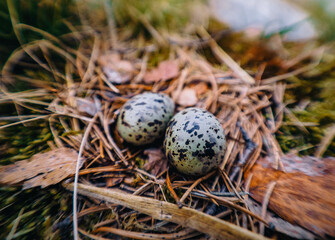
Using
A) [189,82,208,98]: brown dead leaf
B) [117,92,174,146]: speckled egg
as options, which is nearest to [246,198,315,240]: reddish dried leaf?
[117,92,174,146]: speckled egg

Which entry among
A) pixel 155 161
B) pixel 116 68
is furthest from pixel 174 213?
pixel 116 68

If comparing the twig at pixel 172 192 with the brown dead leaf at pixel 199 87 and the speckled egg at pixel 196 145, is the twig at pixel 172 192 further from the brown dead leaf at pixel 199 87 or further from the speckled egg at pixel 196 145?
the brown dead leaf at pixel 199 87

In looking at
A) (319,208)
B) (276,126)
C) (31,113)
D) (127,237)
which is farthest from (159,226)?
(31,113)

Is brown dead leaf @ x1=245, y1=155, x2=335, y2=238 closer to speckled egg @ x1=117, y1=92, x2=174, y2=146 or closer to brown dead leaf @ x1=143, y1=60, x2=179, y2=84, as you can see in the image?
speckled egg @ x1=117, y1=92, x2=174, y2=146

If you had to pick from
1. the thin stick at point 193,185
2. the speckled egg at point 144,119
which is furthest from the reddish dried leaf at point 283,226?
the speckled egg at point 144,119

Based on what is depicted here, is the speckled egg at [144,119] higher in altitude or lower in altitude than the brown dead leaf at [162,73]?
lower

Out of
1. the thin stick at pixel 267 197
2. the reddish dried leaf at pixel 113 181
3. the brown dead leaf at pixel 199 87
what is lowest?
the reddish dried leaf at pixel 113 181

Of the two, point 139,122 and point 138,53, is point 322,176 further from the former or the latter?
point 138,53

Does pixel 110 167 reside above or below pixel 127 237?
above
